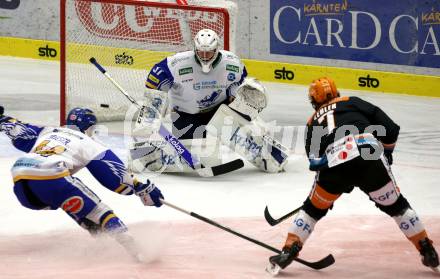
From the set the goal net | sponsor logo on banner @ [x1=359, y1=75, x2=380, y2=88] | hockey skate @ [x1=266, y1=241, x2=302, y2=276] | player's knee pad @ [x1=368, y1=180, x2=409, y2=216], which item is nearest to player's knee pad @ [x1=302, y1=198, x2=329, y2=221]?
hockey skate @ [x1=266, y1=241, x2=302, y2=276]

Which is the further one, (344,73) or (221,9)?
(344,73)

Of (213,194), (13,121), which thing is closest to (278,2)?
(213,194)

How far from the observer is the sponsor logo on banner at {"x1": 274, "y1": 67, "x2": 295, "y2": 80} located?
12813mm

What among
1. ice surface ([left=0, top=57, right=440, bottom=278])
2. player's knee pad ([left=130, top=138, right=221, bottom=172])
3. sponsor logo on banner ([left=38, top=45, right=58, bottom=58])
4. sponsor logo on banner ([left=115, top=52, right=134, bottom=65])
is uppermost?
sponsor logo on banner ([left=115, top=52, right=134, bottom=65])

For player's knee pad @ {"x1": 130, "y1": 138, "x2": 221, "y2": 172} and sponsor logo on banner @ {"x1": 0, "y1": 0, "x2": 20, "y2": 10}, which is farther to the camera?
sponsor logo on banner @ {"x1": 0, "y1": 0, "x2": 20, "y2": 10}

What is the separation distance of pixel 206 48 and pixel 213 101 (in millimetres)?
591

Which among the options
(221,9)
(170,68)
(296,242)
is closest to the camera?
(296,242)

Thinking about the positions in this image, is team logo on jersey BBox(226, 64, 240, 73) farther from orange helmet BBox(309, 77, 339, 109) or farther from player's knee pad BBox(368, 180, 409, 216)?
player's knee pad BBox(368, 180, 409, 216)

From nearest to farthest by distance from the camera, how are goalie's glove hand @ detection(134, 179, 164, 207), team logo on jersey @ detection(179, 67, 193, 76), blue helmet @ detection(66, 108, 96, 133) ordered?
goalie's glove hand @ detection(134, 179, 164, 207)
blue helmet @ detection(66, 108, 96, 133)
team logo on jersey @ detection(179, 67, 193, 76)

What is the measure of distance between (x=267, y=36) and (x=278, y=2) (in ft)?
1.42

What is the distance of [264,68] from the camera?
1295 cm

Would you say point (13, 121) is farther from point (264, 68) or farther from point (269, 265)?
point (264, 68)

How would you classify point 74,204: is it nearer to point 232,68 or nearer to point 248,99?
point 248,99

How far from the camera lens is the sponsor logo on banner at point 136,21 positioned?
35.0 feet
